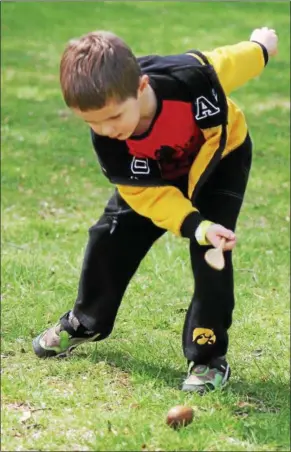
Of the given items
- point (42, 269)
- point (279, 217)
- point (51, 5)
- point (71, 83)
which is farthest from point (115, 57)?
point (51, 5)

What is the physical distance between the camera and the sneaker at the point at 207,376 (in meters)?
3.74

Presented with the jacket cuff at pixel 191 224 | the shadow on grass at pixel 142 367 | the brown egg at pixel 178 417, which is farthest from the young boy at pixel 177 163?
the brown egg at pixel 178 417

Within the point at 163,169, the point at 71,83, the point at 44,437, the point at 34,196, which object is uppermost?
the point at 71,83

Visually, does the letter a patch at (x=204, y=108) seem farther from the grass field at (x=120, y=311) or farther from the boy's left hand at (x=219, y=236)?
the grass field at (x=120, y=311)

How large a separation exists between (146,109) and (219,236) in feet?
1.77

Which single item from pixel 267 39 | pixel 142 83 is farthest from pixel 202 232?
pixel 267 39

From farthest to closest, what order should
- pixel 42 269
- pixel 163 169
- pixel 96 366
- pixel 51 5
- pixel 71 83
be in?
pixel 51 5 → pixel 42 269 → pixel 96 366 → pixel 163 169 → pixel 71 83

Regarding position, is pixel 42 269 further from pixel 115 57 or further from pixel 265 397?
pixel 115 57

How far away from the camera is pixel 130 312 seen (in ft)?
15.9

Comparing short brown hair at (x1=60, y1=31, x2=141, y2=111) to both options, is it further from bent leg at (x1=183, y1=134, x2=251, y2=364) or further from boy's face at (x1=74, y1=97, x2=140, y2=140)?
bent leg at (x1=183, y1=134, x2=251, y2=364)

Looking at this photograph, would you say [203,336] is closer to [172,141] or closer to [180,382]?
[180,382]

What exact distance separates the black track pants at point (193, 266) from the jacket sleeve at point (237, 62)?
0.29 metres

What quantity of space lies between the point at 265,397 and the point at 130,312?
1.22 metres

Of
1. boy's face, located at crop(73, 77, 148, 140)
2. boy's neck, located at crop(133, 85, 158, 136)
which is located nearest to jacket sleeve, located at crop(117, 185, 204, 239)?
boy's neck, located at crop(133, 85, 158, 136)
